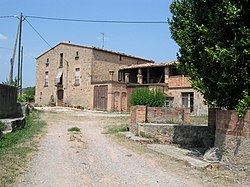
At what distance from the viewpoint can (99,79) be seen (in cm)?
3238

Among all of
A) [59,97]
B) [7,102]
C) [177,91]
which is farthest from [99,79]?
[7,102]

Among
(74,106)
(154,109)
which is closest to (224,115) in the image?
(154,109)

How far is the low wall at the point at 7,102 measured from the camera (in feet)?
42.8

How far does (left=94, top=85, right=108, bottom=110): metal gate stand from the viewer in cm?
2983

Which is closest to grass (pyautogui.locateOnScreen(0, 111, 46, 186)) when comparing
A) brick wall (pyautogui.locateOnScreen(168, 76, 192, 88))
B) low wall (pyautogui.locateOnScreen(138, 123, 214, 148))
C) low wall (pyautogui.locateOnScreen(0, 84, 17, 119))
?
low wall (pyautogui.locateOnScreen(0, 84, 17, 119))

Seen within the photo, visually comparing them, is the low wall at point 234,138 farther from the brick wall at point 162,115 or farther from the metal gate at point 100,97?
the metal gate at point 100,97

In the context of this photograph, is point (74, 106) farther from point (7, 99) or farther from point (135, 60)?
point (7, 99)

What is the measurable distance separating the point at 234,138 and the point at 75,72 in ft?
93.5

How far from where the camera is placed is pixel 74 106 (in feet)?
109

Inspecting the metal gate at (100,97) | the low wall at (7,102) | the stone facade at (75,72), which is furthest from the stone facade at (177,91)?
the low wall at (7,102)

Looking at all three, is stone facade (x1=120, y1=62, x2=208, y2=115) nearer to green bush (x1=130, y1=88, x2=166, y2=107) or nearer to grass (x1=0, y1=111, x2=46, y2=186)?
green bush (x1=130, y1=88, x2=166, y2=107)

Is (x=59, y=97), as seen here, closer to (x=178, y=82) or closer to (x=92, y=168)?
(x=178, y=82)

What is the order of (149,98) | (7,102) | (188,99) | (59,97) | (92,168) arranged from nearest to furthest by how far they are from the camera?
(92,168) → (149,98) → (7,102) → (188,99) → (59,97)

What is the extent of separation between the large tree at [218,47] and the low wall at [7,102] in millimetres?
8444
